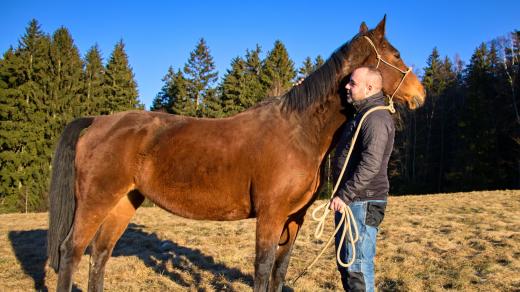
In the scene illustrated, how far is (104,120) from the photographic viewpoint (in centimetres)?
415

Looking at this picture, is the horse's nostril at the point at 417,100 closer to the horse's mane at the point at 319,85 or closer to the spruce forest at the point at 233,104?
the horse's mane at the point at 319,85

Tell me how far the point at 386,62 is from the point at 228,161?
69.7 inches

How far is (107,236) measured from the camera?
14.2ft

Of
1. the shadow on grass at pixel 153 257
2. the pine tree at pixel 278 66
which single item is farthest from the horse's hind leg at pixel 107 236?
the pine tree at pixel 278 66

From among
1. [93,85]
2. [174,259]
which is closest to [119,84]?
[93,85]

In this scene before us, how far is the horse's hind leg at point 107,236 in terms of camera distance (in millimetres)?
4246

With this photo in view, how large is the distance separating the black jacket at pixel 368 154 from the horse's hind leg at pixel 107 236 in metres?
2.71

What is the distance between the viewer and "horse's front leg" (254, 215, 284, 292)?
10.4ft

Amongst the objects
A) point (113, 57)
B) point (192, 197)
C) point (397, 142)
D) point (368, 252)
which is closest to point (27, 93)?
point (113, 57)

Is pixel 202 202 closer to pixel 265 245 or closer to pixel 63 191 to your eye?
pixel 265 245

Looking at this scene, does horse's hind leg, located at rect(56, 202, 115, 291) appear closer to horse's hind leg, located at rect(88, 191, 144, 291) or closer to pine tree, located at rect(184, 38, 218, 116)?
horse's hind leg, located at rect(88, 191, 144, 291)

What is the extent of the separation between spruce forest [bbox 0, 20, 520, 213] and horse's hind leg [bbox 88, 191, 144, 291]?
1709 centimetres

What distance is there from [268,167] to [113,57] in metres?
30.7

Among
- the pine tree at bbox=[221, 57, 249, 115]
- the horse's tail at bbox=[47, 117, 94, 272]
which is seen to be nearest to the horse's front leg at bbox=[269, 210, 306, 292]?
the horse's tail at bbox=[47, 117, 94, 272]
